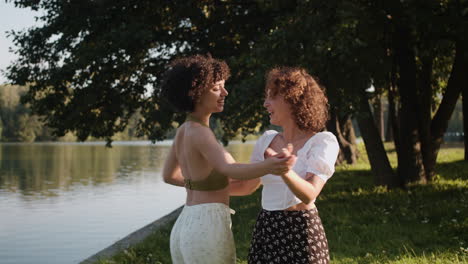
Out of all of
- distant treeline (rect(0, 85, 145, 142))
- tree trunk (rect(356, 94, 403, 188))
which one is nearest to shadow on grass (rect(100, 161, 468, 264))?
tree trunk (rect(356, 94, 403, 188))

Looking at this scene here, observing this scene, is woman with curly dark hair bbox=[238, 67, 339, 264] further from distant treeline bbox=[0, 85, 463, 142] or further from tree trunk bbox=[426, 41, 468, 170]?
distant treeline bbox=[0, 85, 463, 142]

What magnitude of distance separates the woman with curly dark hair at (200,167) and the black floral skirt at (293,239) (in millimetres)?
235

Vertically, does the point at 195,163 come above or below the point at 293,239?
above

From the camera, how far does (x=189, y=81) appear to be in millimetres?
3342

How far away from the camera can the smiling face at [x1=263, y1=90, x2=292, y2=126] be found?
133 inches

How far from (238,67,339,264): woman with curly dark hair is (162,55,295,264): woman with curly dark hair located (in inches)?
9.6

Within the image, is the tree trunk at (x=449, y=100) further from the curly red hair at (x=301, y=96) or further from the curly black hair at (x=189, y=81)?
the curly black hair at (x=189, y=81)

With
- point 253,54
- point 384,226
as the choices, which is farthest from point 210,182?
point 253,54

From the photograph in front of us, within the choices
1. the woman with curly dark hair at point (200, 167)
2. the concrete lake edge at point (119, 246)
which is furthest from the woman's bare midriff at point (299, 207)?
the concrete lake edge at point (119, 246)

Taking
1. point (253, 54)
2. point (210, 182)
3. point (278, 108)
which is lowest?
point (210, 182)

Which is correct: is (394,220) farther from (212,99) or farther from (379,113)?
(379,113)

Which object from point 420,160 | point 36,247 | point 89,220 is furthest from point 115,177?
point 420,160

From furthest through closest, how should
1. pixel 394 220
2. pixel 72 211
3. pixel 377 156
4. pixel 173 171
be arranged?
pixel 72 211
pixel 377 156
pixel 394 220
pixel 173 171

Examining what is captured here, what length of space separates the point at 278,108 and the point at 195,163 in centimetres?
60
